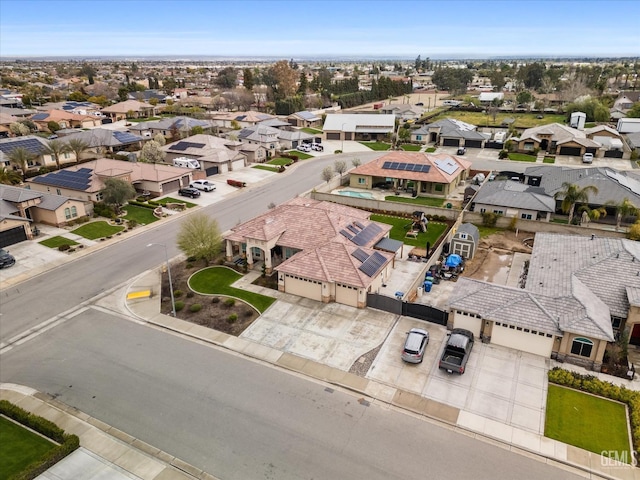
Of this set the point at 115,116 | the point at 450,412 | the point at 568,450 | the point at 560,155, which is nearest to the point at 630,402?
the point at 568,450

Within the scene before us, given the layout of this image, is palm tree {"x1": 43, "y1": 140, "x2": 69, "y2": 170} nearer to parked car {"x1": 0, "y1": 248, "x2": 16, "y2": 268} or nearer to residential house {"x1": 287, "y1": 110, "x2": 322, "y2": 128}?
parked car {"x1": 0, "y1": 248, "x2": 16, "y2": 268}

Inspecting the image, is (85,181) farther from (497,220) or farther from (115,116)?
(115,116)

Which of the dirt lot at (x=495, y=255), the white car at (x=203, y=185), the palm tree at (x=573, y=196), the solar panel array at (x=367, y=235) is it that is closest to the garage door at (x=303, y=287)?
the solar panel array at (x=367, y=235)

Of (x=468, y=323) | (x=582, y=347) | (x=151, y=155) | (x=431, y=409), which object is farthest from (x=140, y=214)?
(x=582, y=347)

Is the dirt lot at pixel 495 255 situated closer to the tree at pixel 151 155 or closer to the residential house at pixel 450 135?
the residential house at pixel 450 135

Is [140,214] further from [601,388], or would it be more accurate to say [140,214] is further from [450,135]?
[450,135]

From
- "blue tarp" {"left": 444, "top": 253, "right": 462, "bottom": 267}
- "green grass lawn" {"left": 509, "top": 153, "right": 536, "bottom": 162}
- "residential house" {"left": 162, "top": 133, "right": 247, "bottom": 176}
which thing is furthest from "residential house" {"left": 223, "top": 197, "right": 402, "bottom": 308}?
"green grass lawn" {"left": 509, "top": 153, "right": 536, "bottom": 162}
